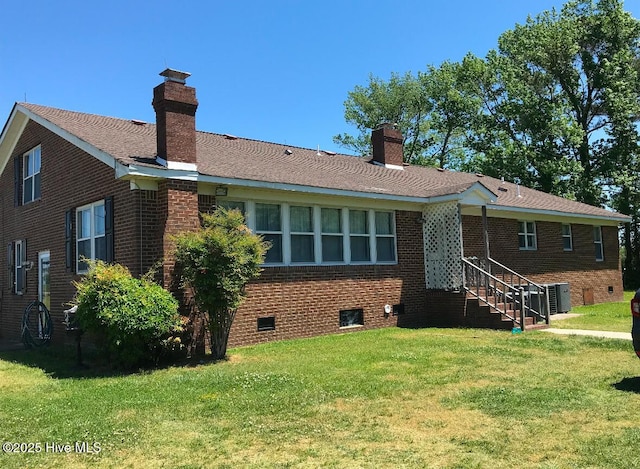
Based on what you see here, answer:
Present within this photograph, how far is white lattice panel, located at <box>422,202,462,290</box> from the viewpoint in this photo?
15.0 m

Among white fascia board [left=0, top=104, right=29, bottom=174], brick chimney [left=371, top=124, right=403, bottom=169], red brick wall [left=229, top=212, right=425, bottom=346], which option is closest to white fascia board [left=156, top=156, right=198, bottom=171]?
red brick wall [left=229, top=212, right=425, bottom=346]

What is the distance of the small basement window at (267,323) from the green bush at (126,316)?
2.82m

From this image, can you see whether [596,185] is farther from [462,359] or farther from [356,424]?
[356,424]

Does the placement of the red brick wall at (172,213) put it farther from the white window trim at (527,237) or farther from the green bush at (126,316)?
the white window trim at (527,237)

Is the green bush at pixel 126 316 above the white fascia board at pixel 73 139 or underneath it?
underneath

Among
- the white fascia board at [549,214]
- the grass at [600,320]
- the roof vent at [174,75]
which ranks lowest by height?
the grass at [600,320]

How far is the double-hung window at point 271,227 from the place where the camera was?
1256cm

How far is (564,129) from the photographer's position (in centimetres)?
3281

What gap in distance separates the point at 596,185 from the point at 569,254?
14.7m

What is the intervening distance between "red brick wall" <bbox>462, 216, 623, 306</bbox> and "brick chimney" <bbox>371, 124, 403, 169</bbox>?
4104 millimetres

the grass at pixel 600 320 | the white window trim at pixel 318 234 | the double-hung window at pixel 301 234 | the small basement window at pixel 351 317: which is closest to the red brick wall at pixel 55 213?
the white window trim at pixel 318 234

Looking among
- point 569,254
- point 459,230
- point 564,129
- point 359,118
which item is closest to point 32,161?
point 459,230

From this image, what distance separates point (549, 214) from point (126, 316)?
607 inches

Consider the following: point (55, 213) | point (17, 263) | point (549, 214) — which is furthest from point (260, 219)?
point (549, 214)
